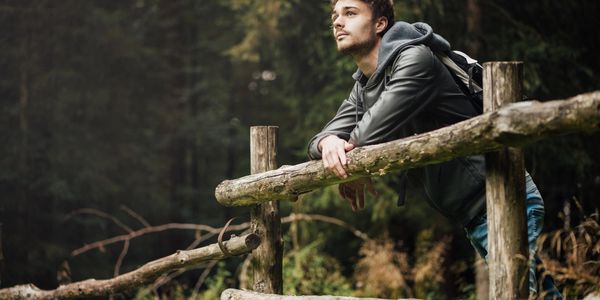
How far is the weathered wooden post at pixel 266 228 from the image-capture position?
4.08 m

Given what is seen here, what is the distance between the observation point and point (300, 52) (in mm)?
12141

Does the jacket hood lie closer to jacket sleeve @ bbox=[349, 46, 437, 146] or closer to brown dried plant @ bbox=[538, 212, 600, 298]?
jacket sleeve @ bbox=[349, 46, 437, 146]

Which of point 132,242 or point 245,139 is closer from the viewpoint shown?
point 132,242

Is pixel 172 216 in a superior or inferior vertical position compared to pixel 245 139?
inferior

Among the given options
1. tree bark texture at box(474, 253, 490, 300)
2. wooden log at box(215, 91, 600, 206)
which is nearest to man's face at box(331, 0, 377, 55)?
wooden log at box(215, 91, 600, 206)

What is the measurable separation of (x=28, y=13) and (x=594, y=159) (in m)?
9.23

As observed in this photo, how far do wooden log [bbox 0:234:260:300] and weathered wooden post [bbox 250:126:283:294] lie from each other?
0.22ft

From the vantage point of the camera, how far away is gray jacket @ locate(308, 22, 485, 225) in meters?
3.09

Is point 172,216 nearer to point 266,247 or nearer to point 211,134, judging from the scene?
point 211,134

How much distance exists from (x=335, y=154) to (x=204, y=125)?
13.1 m

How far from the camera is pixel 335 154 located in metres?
3.19

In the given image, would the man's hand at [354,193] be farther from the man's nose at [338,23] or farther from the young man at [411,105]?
the man's nose at [338,23]

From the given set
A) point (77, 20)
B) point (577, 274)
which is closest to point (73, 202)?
point (77, 20)

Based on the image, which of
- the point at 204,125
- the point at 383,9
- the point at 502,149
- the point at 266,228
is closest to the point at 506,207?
the point at 502,149
